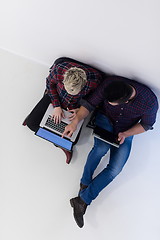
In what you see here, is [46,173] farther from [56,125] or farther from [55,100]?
[55,100]

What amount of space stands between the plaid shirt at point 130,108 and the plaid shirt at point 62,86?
0.05 meters

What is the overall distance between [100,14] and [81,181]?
1.14 metres

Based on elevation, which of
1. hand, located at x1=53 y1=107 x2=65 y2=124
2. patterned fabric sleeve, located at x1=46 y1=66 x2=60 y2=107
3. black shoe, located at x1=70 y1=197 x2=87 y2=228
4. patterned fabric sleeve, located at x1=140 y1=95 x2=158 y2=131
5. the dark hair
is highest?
the dark hair

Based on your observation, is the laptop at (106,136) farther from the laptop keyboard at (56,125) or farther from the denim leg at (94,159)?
the laptop keyboard at (56,125)

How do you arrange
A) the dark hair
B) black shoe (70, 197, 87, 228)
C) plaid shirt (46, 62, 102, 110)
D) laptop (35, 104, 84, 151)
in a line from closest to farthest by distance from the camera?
the dark hair → plaid shirt (46, 62, 102, 110) → laptop (35, 104, 84, 151) → black shoe (70, 197, 87, 228)

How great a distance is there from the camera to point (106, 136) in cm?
144

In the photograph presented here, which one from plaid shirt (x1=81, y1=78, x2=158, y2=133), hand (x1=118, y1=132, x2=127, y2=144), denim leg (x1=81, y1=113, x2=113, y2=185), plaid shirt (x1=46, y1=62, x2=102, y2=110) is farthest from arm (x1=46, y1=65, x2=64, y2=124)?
hand (x1=118, y1=132, x2=127, y2=144)

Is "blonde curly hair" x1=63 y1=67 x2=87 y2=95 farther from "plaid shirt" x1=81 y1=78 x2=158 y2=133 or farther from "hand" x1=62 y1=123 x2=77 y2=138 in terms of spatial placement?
"hand" x1=62 y1=123 x2=77 y2=138

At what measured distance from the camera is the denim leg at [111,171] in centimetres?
150

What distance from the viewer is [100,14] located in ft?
3.02

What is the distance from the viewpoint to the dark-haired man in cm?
128

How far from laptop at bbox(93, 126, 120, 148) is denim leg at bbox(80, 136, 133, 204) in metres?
0.09

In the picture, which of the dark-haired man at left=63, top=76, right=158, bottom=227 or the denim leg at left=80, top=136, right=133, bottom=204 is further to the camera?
the denim leg at left=80, top=136, right=133, bottom=204

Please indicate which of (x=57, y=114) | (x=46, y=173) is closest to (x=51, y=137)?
(x=57, y=114)
